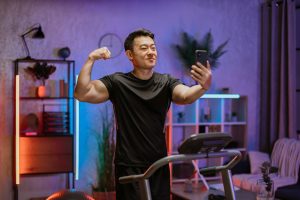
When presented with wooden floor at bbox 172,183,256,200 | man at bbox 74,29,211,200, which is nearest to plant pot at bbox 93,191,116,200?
wooden floor at bbox 172,183,256,200

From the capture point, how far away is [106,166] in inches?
190

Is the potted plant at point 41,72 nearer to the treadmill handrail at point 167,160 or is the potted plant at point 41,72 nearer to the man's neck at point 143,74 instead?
the man's neck at point 143,74

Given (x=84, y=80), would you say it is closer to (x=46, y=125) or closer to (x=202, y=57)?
(x=202, y=57)

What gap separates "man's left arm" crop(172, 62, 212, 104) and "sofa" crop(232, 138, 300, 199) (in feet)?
9.30

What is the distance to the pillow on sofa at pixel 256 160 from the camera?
5285 millimetres

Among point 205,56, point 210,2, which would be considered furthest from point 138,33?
point 210,2

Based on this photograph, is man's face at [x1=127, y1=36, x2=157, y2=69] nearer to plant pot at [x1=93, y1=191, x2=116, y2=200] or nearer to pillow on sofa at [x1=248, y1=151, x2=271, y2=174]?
plant pot at [x1=93, y1=191, x2=116, y2=200]

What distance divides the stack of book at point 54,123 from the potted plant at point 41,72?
0.76 ft

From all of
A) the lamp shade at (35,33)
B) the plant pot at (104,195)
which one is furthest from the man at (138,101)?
the lamp shade at (35,33)

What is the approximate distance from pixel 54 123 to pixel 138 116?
2.85 metres

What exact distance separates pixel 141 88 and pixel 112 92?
0.48 ft

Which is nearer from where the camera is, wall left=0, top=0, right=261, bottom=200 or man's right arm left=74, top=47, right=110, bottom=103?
man's right arm left=74, top=47, right=110, bottom=103

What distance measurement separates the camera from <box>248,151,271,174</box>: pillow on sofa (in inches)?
208

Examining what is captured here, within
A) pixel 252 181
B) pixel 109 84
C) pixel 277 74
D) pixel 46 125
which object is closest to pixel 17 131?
pixel 46 125
